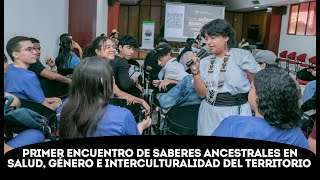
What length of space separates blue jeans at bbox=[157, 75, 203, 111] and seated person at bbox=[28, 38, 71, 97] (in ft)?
1.74

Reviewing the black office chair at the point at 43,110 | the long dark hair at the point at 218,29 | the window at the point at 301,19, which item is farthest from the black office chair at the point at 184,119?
the window at the point at 301,19

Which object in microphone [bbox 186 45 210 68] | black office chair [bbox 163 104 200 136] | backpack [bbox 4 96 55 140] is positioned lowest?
black office chair [bbox 163 104 200 136]

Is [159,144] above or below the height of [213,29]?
below

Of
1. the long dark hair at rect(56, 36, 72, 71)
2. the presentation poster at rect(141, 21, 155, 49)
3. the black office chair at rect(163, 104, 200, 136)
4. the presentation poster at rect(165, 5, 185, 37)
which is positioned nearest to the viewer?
the black office chair at rect(163, 104, 200, 136)

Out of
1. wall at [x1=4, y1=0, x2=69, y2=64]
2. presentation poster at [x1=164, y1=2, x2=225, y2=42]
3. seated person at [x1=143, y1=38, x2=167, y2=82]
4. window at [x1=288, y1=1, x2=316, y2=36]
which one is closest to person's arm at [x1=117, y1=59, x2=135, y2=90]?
wall at [x1=4, y1=0, x2=69, y2=64]

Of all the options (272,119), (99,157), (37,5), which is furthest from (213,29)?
(37,5)

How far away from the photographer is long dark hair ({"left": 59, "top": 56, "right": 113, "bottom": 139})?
2.79 feet

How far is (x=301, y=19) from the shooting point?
286 inches

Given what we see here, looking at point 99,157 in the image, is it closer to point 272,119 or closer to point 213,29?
point 272,119

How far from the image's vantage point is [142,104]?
171 centimetres

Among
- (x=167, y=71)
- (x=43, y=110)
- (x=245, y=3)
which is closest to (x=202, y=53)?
(x=43, y=110)

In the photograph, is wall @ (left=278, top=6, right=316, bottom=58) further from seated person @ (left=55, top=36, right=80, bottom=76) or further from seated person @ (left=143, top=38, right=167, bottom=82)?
seated person @ (left=55, top=36, right=80, bottom=76)

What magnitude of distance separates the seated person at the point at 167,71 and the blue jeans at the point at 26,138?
1.32 metres
